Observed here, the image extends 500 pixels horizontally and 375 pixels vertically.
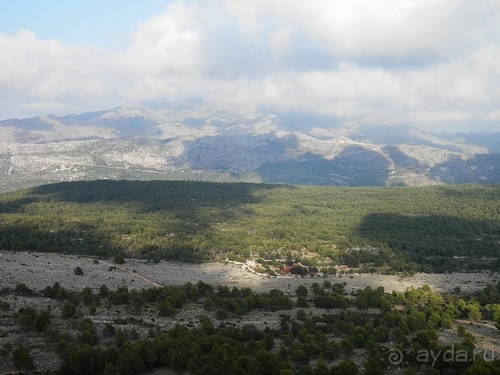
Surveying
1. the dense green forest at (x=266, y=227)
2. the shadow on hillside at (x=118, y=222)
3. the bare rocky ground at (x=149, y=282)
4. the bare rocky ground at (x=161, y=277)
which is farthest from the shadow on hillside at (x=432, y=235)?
the shadow on hillside at (x=118, y=222)

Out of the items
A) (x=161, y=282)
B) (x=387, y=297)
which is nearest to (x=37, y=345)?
(x=161, y=282)

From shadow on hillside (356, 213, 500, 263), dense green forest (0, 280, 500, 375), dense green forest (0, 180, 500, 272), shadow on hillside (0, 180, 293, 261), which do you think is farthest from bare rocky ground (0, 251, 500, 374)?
shadow on hillside (356, 213, 500, 263)

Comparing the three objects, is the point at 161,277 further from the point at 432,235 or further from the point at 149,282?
the point at 432,235

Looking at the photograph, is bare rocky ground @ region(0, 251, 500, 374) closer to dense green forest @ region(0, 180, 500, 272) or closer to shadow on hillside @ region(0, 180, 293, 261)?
dense green forest @ region(0, 180, 500, 272)

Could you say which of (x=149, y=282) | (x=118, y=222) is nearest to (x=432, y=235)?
(x=149, y=282)

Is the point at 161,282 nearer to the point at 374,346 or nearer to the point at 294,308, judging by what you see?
the point at 294,308

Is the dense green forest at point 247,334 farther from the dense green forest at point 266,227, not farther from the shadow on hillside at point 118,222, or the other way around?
the shadow on hillside at point 118,222

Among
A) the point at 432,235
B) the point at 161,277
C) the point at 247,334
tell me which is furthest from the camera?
the point at 432,235

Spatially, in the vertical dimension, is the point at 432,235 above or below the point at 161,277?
above
